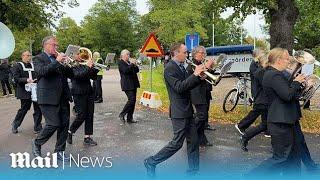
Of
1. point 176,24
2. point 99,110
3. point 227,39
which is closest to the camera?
point 99,110

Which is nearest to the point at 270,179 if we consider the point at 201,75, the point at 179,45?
the point at 201,75

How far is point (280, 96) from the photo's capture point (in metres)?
6.20

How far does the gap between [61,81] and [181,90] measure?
2355 millimetres

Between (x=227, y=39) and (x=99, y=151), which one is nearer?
(x=99, y=151)

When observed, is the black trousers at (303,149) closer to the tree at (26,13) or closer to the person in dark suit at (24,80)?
the person in dark suit at (24,80)

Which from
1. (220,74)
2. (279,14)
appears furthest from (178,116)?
(279,14)

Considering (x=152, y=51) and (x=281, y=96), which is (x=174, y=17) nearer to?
(x=152, y=51)

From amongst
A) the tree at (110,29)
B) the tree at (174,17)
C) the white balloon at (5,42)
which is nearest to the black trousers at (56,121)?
the white balloon at (5,42)

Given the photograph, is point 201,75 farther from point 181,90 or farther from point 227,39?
point 227,39

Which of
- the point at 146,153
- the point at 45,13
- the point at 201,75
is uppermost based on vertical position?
the point at 45,13

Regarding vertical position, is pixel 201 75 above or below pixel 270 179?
above

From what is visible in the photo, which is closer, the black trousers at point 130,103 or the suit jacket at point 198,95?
the suit jacket at point 198,95

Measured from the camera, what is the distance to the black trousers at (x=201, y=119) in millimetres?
9250

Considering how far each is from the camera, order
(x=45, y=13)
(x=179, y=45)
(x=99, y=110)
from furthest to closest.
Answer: (x=45, y=13) → (x=99, y=110) → (x=179, y=45)
